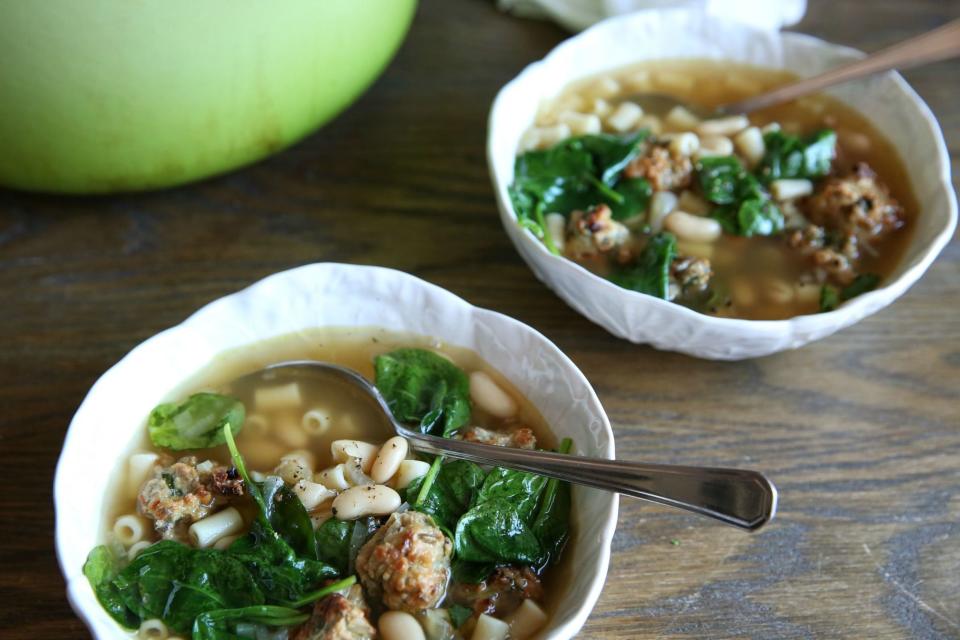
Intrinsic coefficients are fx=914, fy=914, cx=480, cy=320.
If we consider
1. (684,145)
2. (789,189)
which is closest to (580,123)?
(684,145)

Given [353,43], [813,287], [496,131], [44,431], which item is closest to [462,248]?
Result: [496,131]

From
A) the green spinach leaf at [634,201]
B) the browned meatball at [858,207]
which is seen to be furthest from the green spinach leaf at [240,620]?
the browned meatball at [858,207]

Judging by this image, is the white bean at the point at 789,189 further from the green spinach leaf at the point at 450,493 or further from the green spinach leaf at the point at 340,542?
the green spinach leaf at the point at 340,542

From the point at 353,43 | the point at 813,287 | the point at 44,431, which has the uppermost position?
the point at 353,43

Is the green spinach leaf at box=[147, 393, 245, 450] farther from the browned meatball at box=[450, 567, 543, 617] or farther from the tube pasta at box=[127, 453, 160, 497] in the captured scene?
the browned meatball at box=[450, 567, 543, 617]

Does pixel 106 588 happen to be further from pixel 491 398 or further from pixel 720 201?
pixel 720 201

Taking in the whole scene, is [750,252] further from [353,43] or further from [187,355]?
[187,355]
